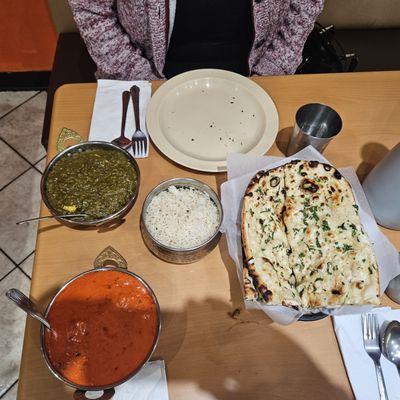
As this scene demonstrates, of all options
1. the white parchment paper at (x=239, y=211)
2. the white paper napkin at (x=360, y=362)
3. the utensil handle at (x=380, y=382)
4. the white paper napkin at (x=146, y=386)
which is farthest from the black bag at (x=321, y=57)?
the white paper napkin at (x=146, y=386)

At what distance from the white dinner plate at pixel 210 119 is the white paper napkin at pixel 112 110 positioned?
0.06 metres

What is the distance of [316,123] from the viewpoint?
1.49 metres

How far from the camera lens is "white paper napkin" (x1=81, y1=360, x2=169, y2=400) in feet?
3.47

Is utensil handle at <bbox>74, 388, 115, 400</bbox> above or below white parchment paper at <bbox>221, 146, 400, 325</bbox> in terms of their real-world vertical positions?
below

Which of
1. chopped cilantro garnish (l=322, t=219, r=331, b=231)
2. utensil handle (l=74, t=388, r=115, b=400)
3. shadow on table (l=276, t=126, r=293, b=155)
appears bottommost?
utensil handle (l=74, t=388, r=115, b=400)

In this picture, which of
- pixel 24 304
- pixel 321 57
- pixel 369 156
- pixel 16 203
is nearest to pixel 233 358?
pixel 24 304

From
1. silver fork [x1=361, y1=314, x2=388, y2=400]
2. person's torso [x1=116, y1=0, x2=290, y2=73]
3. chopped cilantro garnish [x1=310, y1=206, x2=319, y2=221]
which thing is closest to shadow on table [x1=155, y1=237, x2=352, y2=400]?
silver fork [x1=361, y1=314, x2=388, y2=400]

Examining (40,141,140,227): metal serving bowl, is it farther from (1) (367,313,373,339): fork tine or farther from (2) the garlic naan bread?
(1) (367,313,373,339): fork tine

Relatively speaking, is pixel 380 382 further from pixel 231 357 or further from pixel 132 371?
pixel 132 371

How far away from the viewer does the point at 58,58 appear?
2318 millimetres

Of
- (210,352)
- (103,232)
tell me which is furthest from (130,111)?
(210,352)

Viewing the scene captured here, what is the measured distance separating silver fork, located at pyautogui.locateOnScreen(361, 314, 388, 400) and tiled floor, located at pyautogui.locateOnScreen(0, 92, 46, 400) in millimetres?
1840

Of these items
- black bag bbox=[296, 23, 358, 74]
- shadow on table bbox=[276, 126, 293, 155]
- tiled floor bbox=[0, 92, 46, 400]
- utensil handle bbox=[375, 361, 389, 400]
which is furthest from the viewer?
tiled floor bbox=[0, 92, 46, 400]

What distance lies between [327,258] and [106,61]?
4.16 ft
